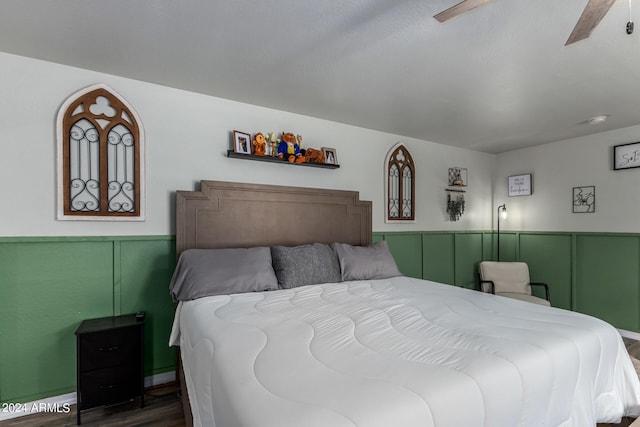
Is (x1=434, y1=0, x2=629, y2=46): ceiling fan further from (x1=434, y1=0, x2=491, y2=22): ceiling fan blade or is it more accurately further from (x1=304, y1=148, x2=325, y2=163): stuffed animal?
(x1=304, y1=148, x2=325, y2=163): stuffed animal

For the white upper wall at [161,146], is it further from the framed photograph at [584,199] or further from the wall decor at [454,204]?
the framed photograph at [584,199]

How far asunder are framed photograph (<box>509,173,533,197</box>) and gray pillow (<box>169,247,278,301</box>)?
406 cm

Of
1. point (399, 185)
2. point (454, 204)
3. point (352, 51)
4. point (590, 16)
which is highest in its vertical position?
point (352, 51)

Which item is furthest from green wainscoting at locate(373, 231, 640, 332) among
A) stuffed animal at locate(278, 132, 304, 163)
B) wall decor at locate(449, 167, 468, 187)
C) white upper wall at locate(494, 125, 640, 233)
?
stuffed animal at locate(278, 132, 304, 163)

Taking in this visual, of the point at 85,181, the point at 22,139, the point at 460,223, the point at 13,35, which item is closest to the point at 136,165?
the point at 85,181

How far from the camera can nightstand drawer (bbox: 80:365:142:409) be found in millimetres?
2109

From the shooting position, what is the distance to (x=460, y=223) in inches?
185

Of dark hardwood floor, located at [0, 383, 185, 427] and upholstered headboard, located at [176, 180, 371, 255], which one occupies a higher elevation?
upholstered headboard, located at [176, 180, 371, 255]

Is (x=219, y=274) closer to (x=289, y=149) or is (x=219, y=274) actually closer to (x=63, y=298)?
(x=63, y=298)

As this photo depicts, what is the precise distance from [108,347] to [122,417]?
0.48 m

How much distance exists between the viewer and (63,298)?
2.33 metres

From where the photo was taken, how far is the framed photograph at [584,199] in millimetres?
3975

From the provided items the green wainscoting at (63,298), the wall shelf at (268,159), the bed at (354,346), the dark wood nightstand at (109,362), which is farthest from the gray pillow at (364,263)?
the dark wood nightstand at (109,362)

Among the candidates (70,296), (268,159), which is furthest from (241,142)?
(70,296)
